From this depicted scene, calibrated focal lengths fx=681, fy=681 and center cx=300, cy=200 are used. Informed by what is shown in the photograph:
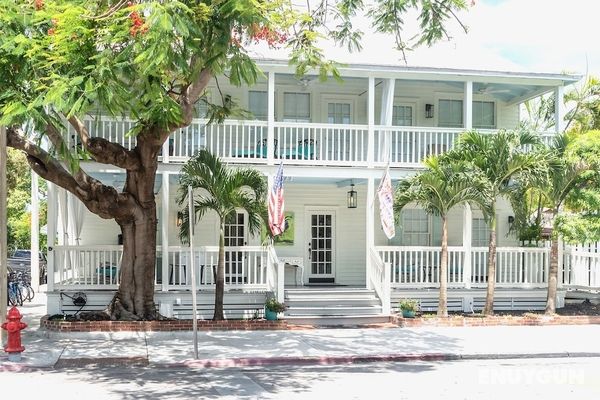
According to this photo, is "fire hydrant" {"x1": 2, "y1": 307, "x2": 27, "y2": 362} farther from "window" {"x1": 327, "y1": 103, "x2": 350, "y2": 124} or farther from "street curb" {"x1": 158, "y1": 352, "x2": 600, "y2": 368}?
"window" {"x1": 327, "y1": 103, "x2": 350, "y2": 124}

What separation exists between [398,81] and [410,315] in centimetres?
675

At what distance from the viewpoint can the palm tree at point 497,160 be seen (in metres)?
15.2

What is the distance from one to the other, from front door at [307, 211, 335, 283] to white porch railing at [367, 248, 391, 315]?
10.1 ft

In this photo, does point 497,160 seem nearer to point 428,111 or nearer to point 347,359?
point 428,111

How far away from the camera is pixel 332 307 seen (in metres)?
15.8

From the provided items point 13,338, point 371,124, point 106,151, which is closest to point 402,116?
point 371,124

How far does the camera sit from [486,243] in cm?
2056

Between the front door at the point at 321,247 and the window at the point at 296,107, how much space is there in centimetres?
276

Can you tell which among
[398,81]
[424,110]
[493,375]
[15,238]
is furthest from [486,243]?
[15,238]

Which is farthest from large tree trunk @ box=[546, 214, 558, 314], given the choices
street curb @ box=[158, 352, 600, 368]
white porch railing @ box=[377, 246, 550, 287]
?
street curb @ box=[158, 352, 600, 368]

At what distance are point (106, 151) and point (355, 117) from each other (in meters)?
8.60

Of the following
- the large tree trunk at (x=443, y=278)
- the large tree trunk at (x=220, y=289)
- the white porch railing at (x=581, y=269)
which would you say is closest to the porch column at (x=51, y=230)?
the large tree trunk at (x=220, y=289)

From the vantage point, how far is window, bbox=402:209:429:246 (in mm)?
20172

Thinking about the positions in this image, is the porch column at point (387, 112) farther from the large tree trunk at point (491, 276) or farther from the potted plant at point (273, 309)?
the potted plant at point (273, 309)
